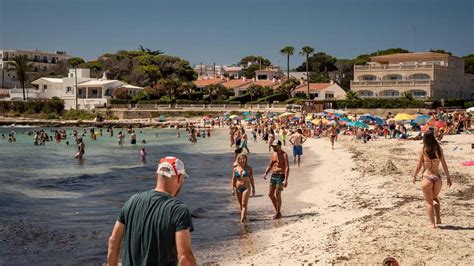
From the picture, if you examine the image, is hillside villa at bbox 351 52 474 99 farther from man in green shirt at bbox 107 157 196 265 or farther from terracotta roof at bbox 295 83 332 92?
man in green shirt at bbox 107 157 196 265

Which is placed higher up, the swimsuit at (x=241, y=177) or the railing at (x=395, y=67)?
the railing at (x=395, y=67)

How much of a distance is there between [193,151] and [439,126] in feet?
47.0

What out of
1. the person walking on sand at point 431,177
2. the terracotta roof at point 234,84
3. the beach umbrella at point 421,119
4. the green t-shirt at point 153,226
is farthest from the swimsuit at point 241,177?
the terracotta roof at point 234,84

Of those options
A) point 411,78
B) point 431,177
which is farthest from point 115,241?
point 411,78

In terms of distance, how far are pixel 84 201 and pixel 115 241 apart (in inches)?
478

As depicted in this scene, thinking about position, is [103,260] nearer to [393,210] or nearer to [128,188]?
[393,210]

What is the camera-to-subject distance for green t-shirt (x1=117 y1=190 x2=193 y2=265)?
3760 millimetres

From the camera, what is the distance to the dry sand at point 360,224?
24.8 ft

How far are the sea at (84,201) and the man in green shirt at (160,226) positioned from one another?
524cm

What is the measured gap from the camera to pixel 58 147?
39.8m

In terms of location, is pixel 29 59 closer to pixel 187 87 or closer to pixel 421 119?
pixel 187 87

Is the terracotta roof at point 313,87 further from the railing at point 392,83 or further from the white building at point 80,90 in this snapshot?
the white building at point 80,90

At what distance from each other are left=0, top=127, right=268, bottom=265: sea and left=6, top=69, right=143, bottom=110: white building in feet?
169

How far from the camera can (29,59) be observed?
123375 millimetres
